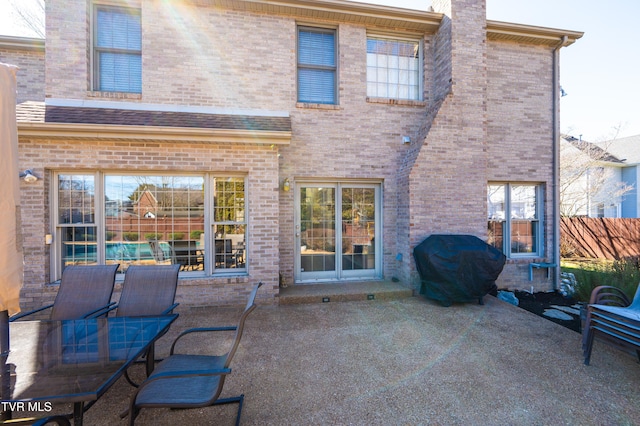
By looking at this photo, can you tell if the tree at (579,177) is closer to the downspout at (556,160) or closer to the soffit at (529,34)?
the downspout at (556,160)

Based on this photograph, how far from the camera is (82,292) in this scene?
3684 mm

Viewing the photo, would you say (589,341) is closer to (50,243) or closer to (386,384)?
(386,384)

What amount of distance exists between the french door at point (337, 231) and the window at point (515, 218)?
3.03 m

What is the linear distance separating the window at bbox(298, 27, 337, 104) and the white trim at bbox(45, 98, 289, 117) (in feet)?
2.93

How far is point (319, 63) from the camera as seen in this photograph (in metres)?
6.53

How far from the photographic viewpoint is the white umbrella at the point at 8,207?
2148 millimetres

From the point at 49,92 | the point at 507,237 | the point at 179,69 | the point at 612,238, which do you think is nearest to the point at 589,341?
the point at 507,237

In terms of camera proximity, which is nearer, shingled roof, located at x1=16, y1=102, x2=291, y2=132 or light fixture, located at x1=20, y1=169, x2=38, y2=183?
light fixture, located at x1=20, y1=169, x2=38, y2=183

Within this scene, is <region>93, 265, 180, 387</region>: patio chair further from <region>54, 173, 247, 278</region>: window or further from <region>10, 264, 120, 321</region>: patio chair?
<region>54, 173, 247, 278</region>: window

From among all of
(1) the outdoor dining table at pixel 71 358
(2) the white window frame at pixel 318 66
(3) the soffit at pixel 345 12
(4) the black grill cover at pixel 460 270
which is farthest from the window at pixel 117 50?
(4) the black grill cover at pixel 460 270

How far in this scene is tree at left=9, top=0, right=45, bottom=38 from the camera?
373 inches

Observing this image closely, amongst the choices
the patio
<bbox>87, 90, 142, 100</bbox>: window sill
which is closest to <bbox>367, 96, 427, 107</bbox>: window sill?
the patio

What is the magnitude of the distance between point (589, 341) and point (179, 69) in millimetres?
8051

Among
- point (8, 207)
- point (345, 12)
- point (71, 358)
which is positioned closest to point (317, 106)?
point (345, 12)
